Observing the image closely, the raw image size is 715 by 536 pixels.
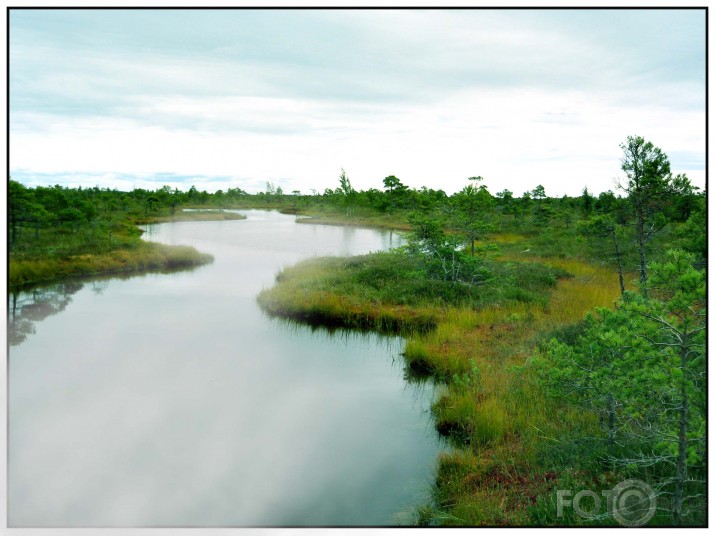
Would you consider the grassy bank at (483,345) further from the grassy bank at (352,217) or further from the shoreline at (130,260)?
the shoreline at (130,260)

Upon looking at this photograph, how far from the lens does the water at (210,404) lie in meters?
5.11

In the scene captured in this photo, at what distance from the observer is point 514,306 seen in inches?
373

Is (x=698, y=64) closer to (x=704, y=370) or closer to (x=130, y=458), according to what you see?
(x=704, y=370)

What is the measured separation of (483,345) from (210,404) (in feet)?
14.6

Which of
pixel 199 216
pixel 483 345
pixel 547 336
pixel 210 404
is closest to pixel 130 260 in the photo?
pixel 199 216

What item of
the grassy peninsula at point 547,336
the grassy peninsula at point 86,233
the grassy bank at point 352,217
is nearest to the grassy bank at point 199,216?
the grassy peninsula at point 86,233

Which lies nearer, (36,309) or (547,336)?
(547,336)

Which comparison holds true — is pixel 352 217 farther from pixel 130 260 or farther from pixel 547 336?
pixel 130 260

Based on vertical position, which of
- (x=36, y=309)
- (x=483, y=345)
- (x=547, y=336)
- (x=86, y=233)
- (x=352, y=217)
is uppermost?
(x=352, y=217)

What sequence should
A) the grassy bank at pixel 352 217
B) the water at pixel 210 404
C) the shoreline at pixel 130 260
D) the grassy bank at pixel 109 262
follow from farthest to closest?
the grassy bank at pixel 352 217 → the shoreline at pixel 130 260 → the grassy bank at pixel 109 262 → the water at pixel 210 404

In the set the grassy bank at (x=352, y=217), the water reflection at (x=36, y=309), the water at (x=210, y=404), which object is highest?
the grassy bank at (x=352, y=217)

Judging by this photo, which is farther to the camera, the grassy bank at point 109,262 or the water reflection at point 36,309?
the water reflection at point 36,309

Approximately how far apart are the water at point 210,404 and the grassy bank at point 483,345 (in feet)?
1.47

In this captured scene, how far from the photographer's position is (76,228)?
8812mm
